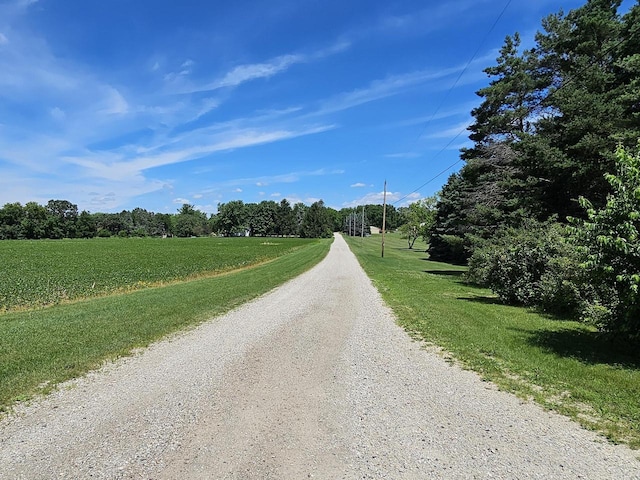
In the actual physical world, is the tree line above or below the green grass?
above

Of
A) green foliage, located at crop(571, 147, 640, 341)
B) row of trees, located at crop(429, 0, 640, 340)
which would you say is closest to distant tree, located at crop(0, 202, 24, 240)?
row of trees, located at crop(429, 0, 640, 340)

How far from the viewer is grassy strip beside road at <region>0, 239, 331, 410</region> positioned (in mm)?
5664

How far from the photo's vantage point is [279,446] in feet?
12.3

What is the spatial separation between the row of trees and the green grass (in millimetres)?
687

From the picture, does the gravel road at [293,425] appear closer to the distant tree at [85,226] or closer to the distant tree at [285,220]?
the distant tree at [285,220]

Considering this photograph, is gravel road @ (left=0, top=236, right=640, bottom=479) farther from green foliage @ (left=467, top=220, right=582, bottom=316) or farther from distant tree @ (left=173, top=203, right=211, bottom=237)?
distant tree @ (left=173, top=203, right=211, bottom=237)

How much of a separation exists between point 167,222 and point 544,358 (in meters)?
Answer: 182

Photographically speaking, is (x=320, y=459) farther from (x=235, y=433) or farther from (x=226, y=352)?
(x=226, y=352)

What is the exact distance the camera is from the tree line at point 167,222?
11962 centimetres

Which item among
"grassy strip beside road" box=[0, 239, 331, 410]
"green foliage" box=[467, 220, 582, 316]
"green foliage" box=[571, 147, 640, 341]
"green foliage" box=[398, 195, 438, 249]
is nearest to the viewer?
"grassy strip beside road" box=[0, 239, 331, 410]

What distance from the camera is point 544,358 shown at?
21.9ft

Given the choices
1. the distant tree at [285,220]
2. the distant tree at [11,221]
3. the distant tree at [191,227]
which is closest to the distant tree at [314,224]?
the distant tree at [285,220]

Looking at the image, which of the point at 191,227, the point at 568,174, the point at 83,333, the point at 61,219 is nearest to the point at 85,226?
the point at 61,219

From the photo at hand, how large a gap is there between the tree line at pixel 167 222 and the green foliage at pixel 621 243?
9159 cm
